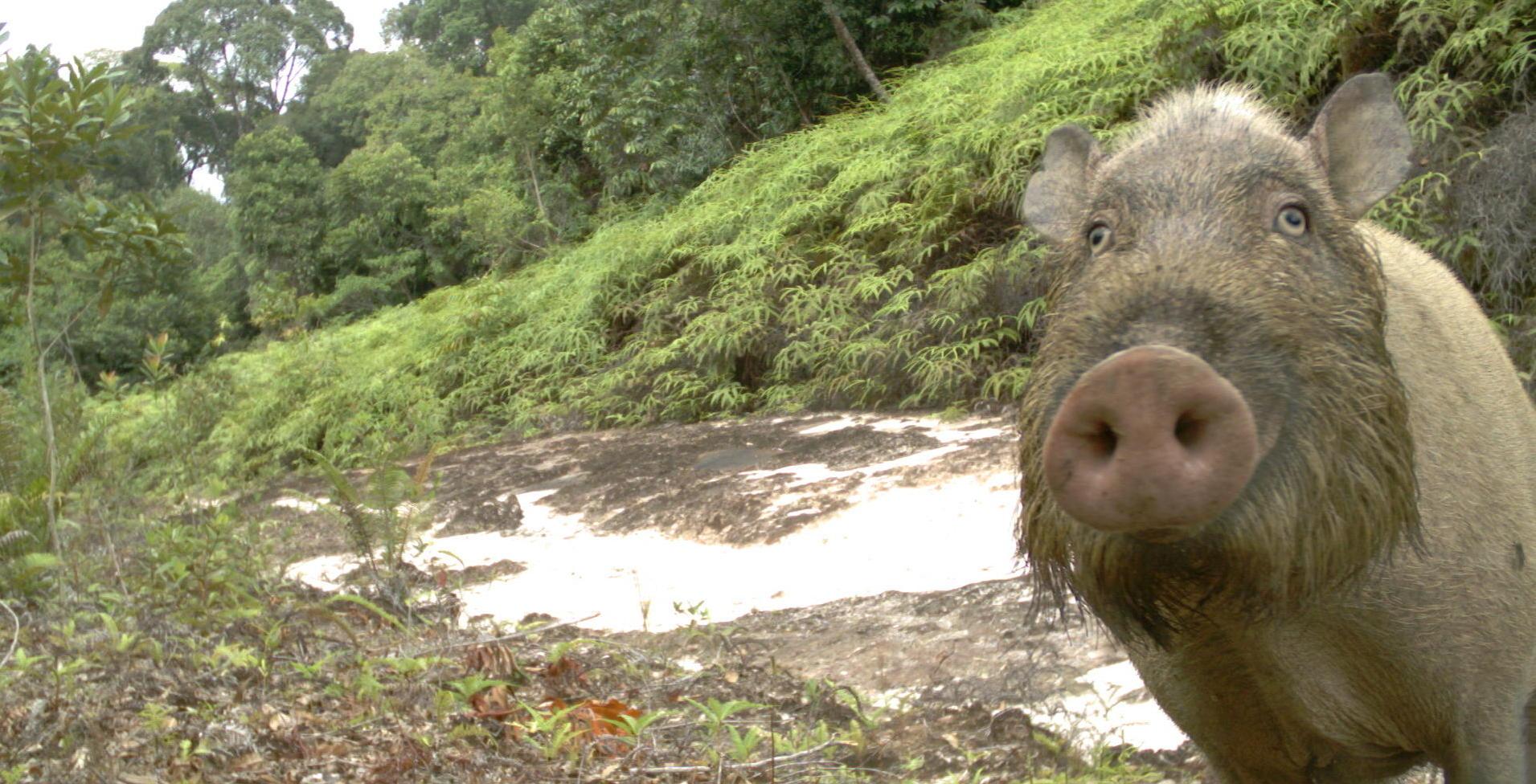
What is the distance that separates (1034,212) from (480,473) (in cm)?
825

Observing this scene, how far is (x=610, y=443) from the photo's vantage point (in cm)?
1093

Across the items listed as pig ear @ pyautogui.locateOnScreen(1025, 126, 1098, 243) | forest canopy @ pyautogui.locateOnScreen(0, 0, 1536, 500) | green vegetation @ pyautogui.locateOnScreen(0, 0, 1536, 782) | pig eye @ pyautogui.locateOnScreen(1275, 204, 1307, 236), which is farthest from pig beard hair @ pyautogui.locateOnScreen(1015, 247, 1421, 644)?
forest canopy @ pyautogui.locateOnScreen(0, 0, 1536, 500)

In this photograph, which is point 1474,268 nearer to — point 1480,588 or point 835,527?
point 835,527

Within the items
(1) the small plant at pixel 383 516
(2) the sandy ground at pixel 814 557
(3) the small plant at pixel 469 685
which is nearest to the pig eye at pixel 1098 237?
(2) the sandy ground at pixel 814 557

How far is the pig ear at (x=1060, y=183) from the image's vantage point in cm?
263

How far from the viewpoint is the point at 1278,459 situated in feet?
6.19

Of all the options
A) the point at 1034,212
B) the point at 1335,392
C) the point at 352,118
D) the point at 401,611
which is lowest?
the point at 401,611

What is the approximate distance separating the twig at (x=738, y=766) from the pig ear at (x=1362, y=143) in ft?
5.65

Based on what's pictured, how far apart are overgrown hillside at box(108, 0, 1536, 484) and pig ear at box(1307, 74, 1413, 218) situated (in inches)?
→ 190

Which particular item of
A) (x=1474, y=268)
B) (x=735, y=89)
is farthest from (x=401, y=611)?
(x=735, y=89)

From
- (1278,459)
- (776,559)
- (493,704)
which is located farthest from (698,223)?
(1278,459)

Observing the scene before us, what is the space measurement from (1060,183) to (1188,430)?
3.69 ft

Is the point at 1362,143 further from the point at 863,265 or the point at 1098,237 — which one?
the point at 863,265

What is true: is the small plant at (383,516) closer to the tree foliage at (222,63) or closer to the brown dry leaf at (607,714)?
the brown dry leaf at (607,714)
